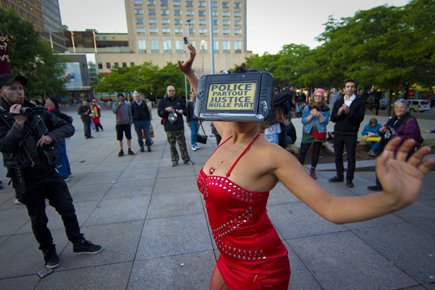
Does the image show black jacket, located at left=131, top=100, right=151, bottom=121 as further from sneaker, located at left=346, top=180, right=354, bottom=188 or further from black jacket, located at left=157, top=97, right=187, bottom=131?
sneaker, located at left=346, top=180, right=354, bottom=188

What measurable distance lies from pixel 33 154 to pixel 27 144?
0.39 feet

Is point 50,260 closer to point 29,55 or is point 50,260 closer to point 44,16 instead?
point 29,55

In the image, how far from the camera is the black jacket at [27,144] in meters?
2.46

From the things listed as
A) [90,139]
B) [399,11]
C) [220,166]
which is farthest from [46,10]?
[220,166]

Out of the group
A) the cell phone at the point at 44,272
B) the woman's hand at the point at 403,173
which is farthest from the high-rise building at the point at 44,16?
the woman's hand at the point at 403,173

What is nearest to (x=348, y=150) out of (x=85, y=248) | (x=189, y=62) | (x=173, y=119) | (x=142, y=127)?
(x=189, y=62)

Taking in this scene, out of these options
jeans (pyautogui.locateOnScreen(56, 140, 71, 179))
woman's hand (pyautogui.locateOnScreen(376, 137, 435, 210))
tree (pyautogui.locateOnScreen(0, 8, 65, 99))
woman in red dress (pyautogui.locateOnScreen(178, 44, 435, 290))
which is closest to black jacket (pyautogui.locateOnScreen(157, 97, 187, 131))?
jeans (pyautogui.locateOnScreen(56, 140, 71, 179))

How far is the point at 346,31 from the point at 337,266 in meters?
17.9

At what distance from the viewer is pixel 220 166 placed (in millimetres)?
1408

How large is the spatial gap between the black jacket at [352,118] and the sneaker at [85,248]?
4544 mm

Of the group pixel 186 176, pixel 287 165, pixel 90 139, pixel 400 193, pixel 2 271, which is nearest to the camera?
pixel 400 193

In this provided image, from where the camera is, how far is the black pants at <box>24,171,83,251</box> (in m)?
2.67

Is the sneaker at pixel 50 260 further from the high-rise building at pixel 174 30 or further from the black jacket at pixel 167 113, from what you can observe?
the high-rise building at pixel 174 30

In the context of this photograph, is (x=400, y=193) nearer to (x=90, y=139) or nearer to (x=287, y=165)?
(x=287, y=165)
